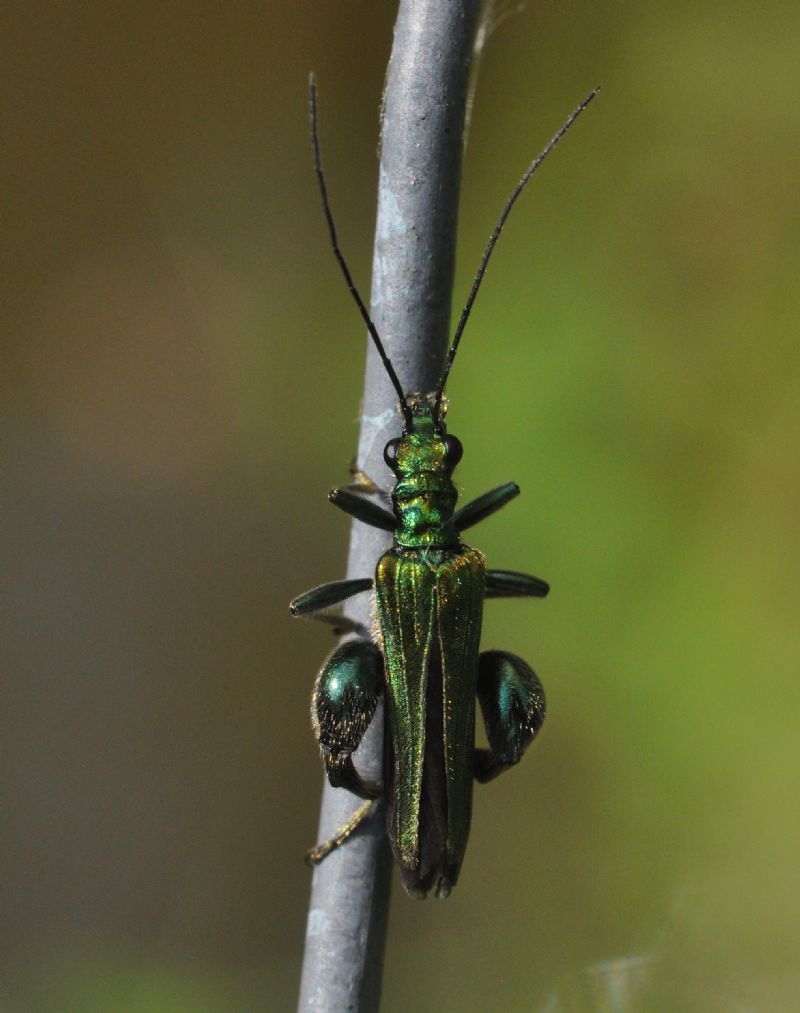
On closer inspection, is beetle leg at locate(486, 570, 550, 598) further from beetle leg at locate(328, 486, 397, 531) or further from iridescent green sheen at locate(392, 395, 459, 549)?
beetle leg at locate(328, 486, 397, 531)

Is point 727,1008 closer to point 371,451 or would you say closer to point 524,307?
point 524,307

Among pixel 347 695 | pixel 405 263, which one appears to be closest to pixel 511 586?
pixel 347 695

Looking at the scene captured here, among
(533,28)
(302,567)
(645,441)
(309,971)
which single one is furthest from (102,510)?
(309,971)

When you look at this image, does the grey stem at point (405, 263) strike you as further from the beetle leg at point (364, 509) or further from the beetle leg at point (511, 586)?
the beetle leg at point (511, 586)

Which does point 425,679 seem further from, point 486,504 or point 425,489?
point 486,504

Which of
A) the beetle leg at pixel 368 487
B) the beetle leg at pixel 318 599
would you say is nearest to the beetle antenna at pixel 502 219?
the beetle leg at pixel 368 487
